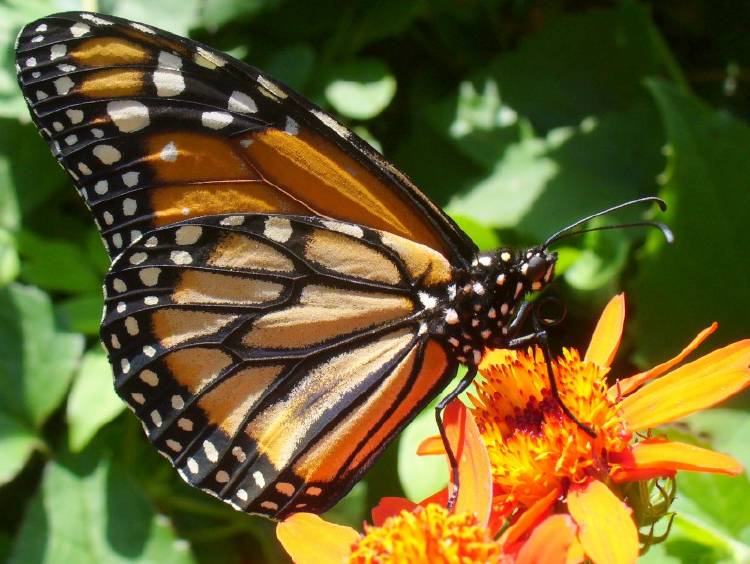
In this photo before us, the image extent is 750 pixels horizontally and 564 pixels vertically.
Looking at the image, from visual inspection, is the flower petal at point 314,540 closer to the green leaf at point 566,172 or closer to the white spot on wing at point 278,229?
the white spot on wing at point 278,229

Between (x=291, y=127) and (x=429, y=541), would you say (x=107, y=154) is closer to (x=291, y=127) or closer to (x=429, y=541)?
(x=291, y=127)

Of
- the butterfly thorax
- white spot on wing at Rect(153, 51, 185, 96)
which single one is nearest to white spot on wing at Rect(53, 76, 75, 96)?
white spot on wing at Rect(153, 51, 185, 96)

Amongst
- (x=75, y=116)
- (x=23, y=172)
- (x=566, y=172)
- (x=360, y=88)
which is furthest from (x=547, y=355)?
(x=23, y=172)

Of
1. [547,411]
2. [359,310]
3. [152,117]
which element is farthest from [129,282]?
[547,411]

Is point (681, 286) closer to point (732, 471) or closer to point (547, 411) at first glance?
point (547, 411)

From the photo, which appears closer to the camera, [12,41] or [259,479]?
[259,479]

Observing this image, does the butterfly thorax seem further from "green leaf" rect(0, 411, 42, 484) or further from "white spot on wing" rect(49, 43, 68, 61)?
"green leaf" rect(0, 411, 42, 484)
